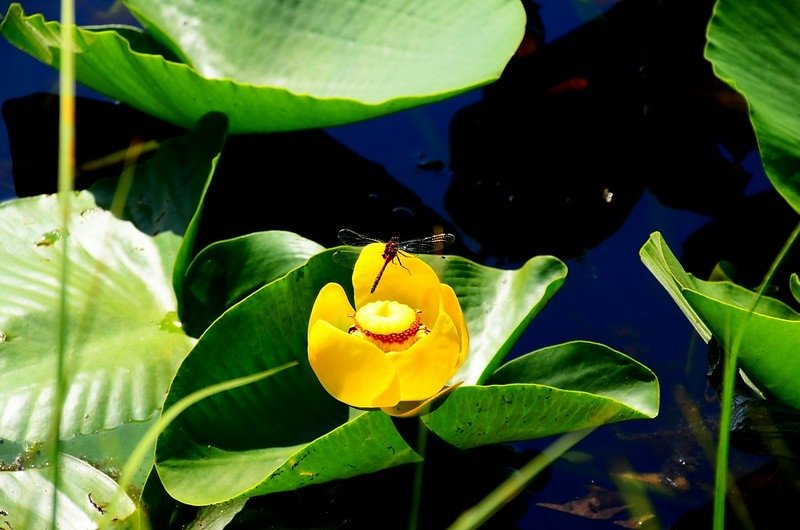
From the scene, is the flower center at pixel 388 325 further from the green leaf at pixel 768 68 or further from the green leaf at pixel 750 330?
the green leaf at pixel 768 68

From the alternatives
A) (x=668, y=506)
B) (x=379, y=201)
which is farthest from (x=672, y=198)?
(x=668, y=506)

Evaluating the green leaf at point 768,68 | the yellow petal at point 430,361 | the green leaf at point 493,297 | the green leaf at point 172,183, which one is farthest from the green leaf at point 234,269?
the green leaf at point 768,68

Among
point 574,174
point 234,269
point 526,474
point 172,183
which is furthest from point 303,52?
point 526,474

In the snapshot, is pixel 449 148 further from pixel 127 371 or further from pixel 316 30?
pixel 127 371

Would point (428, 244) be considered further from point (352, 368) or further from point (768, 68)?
point (768, 68)

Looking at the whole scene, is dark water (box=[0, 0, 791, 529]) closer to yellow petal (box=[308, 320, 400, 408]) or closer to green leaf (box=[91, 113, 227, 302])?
green leaf (box=[91, 113, 227, 302])

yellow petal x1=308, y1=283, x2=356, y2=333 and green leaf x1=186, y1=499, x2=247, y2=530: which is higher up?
yellow petal x1=308, y1=283, x2=356, y2=333

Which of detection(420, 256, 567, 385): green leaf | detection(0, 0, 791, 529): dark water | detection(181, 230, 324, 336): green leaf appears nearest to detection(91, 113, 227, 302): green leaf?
detection(181, 230, 324, 336): green leaf
